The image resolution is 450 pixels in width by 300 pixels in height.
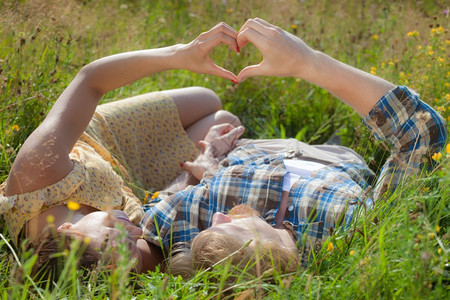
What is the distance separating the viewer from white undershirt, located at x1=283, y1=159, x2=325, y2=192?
2270 millimetres

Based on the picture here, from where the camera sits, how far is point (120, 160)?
2609 mm

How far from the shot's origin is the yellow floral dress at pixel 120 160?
2.02 m

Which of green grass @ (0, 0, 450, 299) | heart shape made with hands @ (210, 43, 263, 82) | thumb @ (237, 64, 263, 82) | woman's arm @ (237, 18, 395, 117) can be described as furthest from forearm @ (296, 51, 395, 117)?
heart shape made with hands @ (210, 43, 263, 82)

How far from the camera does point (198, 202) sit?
2.21 meters

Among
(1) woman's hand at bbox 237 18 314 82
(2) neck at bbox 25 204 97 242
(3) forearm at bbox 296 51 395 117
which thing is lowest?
(2) neck at bbox 25 204 97 242

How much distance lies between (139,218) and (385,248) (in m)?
1.11

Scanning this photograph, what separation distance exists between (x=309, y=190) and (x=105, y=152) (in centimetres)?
100

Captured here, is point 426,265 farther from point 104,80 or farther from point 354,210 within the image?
point 104,80

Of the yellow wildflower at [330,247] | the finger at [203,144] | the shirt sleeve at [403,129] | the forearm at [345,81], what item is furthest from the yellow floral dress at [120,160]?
the shirt sleeve at [403,129]

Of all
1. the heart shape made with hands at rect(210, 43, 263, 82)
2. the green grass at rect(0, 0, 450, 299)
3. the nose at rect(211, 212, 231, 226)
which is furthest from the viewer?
the heart shape made with hands at rect(210, 43, 263, 82)

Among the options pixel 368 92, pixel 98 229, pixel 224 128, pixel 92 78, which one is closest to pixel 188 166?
pixel 224 128

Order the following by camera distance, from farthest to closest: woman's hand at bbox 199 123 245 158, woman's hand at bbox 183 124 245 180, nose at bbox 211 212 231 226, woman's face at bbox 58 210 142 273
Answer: woman's hand at bbox 199 123 245 158, woman's hand at bbox 183 124 245 180, nose at bbox 211 212 231 226, woman's face at bbox 58 210 142 273

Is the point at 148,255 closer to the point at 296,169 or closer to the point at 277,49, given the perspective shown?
the point at 296,169

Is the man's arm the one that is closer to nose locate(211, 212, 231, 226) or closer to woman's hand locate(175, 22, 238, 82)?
woman's hand locate(175, 22, 238, 82)
